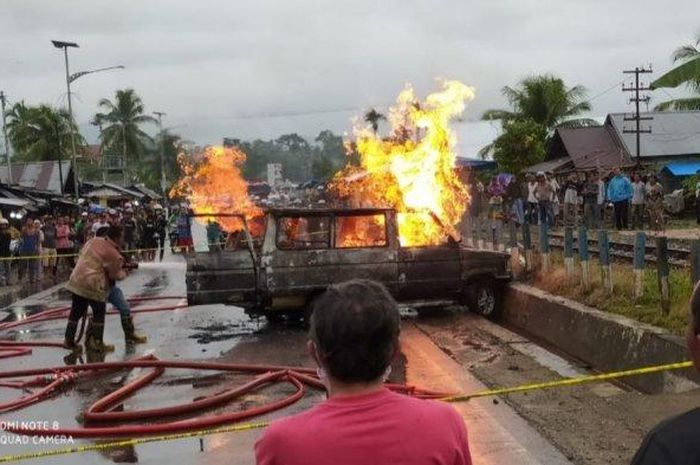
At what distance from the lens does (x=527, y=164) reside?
112 feet

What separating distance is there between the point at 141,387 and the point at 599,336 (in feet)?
17.0

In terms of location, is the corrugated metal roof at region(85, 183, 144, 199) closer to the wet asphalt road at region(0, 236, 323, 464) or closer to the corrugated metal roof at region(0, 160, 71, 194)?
the corrugated metal roof at region(0, 160, 71, 194)

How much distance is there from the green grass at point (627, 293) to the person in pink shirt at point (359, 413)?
20.2 ft

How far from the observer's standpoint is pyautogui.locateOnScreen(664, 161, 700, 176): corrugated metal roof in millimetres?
30531

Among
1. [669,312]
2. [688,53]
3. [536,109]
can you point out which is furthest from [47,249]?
[536,109]

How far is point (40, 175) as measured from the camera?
1654 inches

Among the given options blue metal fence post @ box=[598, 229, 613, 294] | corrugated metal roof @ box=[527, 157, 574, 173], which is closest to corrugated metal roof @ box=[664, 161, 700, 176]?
corrugated metal roof @ box=[527, 157, 574, 173]

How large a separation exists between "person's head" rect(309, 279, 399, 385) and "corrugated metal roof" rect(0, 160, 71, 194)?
41.4 meters

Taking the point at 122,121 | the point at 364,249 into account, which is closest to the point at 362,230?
the point at 364,249

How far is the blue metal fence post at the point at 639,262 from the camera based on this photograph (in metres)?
8.87

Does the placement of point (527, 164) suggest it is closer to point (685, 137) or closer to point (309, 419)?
point (685, 137)

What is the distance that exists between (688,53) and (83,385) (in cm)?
2516

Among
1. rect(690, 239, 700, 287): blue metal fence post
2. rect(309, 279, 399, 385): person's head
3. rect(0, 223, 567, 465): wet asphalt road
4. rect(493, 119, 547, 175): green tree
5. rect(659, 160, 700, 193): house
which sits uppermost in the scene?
rect(493, 119, 547, 175): green tree

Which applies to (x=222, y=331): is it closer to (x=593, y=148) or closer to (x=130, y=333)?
(x=130, y=333)
